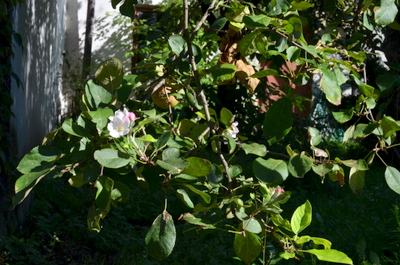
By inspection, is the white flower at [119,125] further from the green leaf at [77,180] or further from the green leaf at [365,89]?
the green leaf at [365,89]

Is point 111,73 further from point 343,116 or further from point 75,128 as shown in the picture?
point 343,116

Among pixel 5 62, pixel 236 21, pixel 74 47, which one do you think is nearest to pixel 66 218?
pixel 5 62

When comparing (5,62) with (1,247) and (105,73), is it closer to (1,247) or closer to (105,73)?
(1,247)

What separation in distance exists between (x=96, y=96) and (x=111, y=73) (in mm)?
69

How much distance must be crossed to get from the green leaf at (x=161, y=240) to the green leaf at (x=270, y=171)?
0.24 m

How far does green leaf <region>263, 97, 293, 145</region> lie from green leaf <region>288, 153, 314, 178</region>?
78 millimetres

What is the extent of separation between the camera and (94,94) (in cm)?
153

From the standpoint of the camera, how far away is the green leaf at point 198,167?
139 cm

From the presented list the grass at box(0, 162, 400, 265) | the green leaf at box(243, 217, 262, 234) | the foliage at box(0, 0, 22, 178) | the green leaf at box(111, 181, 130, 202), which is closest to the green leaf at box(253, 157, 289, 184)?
the green leaf at box(243, 217, 262, 234)

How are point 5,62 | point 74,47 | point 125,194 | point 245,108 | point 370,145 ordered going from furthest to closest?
1. point 74,47
2. point 370,145
3. point 245,108
4. point 5,62
5. point 125,194

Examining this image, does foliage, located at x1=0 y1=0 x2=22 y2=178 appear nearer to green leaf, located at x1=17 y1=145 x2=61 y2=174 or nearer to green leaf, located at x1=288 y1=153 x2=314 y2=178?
green leaf, located at x1=17 y1=145 x2=61 y2=174

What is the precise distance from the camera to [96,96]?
1532mm

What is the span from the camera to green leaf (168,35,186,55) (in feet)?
5.97

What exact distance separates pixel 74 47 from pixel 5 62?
6.93 m
